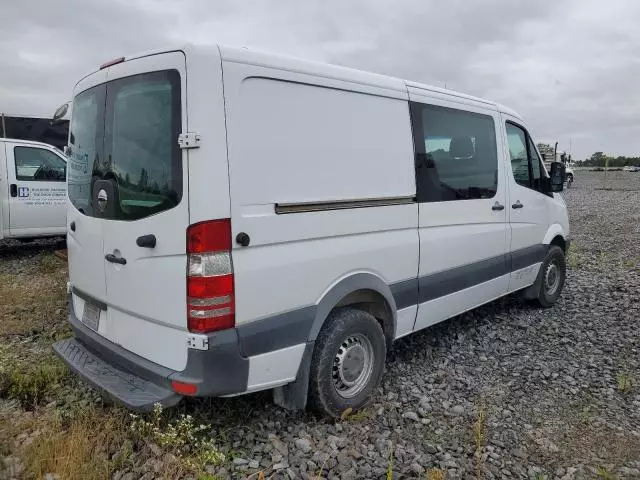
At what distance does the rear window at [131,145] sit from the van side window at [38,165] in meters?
5.81

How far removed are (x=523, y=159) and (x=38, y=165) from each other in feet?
24.7

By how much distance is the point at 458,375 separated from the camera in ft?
13.9

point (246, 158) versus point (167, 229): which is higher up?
point (246, 158)

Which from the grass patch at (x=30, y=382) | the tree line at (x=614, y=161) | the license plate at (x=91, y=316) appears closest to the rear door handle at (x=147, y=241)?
the license plate at (x=91, y=316)

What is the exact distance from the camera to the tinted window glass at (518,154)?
5176mm

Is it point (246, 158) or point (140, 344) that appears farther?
point (140, 344)

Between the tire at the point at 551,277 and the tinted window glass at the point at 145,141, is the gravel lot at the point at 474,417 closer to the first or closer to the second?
the tire at the point at 551,277

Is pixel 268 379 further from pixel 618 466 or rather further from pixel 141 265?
pixel 618 466

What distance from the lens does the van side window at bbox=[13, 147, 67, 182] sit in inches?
329

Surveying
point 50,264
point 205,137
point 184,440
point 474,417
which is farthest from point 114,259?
point 50,264

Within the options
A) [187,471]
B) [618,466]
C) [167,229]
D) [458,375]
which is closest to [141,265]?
[167,229]

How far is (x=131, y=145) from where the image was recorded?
2982 millimetres

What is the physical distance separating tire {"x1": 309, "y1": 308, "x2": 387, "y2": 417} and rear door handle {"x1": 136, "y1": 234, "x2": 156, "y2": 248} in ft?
3.87

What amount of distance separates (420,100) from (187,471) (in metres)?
2.99
